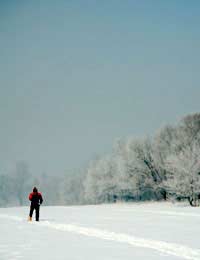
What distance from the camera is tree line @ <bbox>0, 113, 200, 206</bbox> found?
196 feet

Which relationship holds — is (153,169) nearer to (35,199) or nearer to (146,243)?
(35,199)

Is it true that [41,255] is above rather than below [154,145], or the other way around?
below

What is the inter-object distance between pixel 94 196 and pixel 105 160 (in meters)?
8.49

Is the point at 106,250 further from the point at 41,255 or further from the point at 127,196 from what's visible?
the point at 127,196

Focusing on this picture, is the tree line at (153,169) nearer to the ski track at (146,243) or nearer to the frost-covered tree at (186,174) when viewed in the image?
the frost-covered tree at (186,174)

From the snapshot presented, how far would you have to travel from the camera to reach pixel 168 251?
1466 centimetres

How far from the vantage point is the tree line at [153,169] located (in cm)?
5972

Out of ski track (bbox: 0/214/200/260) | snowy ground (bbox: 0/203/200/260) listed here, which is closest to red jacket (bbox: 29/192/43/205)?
ski track (bbox: 0/214/200/260)

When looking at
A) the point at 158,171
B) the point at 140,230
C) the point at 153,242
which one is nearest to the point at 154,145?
the point at 158,171

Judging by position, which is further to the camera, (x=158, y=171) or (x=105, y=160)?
(x=105, y=160)

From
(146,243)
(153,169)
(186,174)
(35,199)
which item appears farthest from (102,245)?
(153,169)

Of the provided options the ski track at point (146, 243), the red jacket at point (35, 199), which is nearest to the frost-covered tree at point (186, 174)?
the red jacket at point (35, 199)

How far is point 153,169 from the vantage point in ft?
246

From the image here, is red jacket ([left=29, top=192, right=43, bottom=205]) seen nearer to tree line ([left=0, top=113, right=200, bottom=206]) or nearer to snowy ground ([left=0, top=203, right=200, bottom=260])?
snowy ground ([left=0, top=203, right=200, bottom=260])
